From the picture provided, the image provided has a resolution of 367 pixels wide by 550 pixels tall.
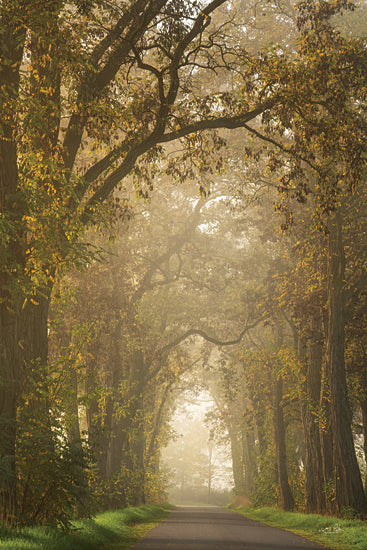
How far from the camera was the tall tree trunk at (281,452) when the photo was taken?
27.2 m

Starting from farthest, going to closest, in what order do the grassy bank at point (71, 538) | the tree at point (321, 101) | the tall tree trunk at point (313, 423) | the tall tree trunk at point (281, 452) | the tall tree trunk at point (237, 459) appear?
the tall tree trunk at point (237, 459) < the tall tree trunk at point (281, 452) < the tall tree trunk at point (313, 423) < the tree at point (321, 101) < the grassy bank at point (71, 538)

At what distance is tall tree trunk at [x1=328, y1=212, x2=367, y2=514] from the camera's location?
16297 millimetres

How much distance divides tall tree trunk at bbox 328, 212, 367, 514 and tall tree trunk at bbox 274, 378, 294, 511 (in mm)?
10109

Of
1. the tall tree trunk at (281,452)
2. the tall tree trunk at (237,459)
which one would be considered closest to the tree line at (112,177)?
the tall tree trunk at (281,452)

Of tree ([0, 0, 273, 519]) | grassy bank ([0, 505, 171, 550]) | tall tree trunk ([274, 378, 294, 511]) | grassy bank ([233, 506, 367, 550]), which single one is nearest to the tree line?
tree ([0, 0, 273, 519])

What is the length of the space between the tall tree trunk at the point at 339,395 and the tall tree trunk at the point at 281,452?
10.1 m

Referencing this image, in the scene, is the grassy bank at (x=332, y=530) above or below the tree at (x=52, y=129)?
below

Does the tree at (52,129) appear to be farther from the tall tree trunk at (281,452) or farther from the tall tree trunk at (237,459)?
the tall tree trunk at (237,459)

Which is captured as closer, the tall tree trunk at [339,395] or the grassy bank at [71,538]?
the grassy bank at [71,538]

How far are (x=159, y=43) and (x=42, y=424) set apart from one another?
717 cm

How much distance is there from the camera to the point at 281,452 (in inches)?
1119

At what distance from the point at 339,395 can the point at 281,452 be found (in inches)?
Answer: 474

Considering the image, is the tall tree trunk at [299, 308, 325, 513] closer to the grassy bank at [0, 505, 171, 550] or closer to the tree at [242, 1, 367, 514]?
the grassy bank at [0, 505, 171, 550]

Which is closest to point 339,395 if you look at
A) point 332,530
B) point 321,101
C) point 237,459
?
point 332,530
